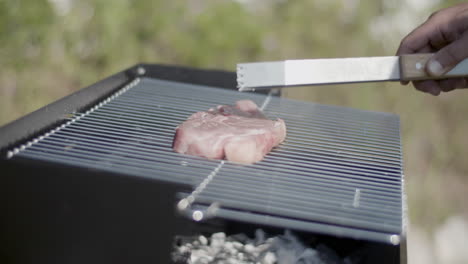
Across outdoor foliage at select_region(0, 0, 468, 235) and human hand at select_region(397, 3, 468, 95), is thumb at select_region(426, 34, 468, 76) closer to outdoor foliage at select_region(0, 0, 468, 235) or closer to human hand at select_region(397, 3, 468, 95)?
human hand at select_region(397, 3, 468, 95)

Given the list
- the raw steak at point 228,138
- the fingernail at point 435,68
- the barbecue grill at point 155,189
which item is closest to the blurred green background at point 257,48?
the barbecue grill at point 155,189

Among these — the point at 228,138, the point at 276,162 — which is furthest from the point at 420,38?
the point at 228,138

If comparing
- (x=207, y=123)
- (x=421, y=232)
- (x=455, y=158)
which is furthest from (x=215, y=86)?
(x=455, y=158)

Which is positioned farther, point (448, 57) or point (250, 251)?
point (250, 251)

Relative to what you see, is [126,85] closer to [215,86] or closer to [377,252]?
[215,86]

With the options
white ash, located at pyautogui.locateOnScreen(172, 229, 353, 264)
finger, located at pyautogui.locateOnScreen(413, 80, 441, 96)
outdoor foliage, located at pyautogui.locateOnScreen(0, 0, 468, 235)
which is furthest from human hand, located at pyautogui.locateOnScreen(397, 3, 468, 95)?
outdoor foliage, located at pyautogui.locateOnScreen(0, 0, 468, 235)

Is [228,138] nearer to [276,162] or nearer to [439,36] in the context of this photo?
[276,162]
